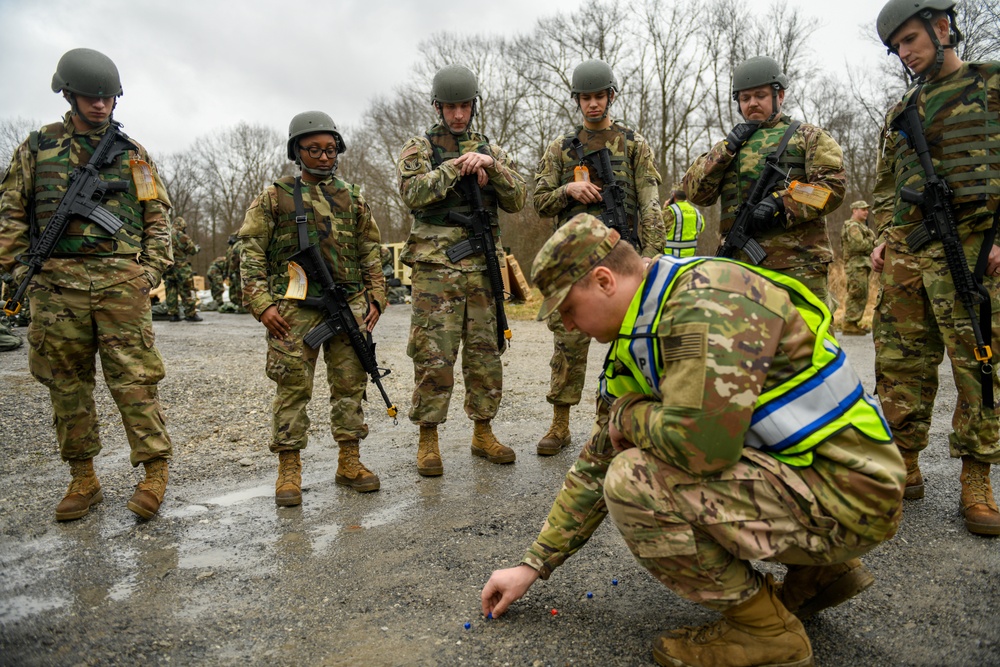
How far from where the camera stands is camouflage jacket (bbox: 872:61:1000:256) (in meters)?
3.50

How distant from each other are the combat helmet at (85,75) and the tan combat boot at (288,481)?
7.48ft

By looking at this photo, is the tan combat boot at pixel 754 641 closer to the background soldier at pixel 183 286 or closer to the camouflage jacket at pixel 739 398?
the camouflage jacket at pixel 739 398

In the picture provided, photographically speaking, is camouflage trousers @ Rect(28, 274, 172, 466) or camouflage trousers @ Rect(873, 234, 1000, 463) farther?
camouflage trousers @ Rect(28, 274, 172, 466)

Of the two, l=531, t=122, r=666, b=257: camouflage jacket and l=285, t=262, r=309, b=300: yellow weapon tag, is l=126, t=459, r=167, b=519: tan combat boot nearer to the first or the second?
l=285, t=262, r=309, b=300: yellow weapon tag

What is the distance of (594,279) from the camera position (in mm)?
2217

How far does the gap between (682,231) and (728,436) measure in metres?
7.91

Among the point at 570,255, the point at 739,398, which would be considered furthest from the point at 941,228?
the point at 570,255

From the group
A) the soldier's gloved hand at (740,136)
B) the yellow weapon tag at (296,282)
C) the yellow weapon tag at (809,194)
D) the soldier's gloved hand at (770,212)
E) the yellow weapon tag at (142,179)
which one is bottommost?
the yellow weapon tag at (296,282)

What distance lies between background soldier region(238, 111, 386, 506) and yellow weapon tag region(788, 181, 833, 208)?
2659mm

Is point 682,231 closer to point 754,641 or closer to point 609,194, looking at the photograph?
point 609,194

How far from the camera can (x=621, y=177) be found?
5.12m

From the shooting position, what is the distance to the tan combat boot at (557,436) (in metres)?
4.84

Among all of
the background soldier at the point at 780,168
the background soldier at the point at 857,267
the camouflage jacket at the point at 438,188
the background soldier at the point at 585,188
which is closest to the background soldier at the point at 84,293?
the camouflage jacket at the point at 438,188

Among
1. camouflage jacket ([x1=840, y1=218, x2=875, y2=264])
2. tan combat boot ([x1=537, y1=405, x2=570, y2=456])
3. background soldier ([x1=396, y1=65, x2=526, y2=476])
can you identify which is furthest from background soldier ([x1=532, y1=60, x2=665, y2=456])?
camouflage jacket ([x1=840, y1=218, x2=875, y2=264])
